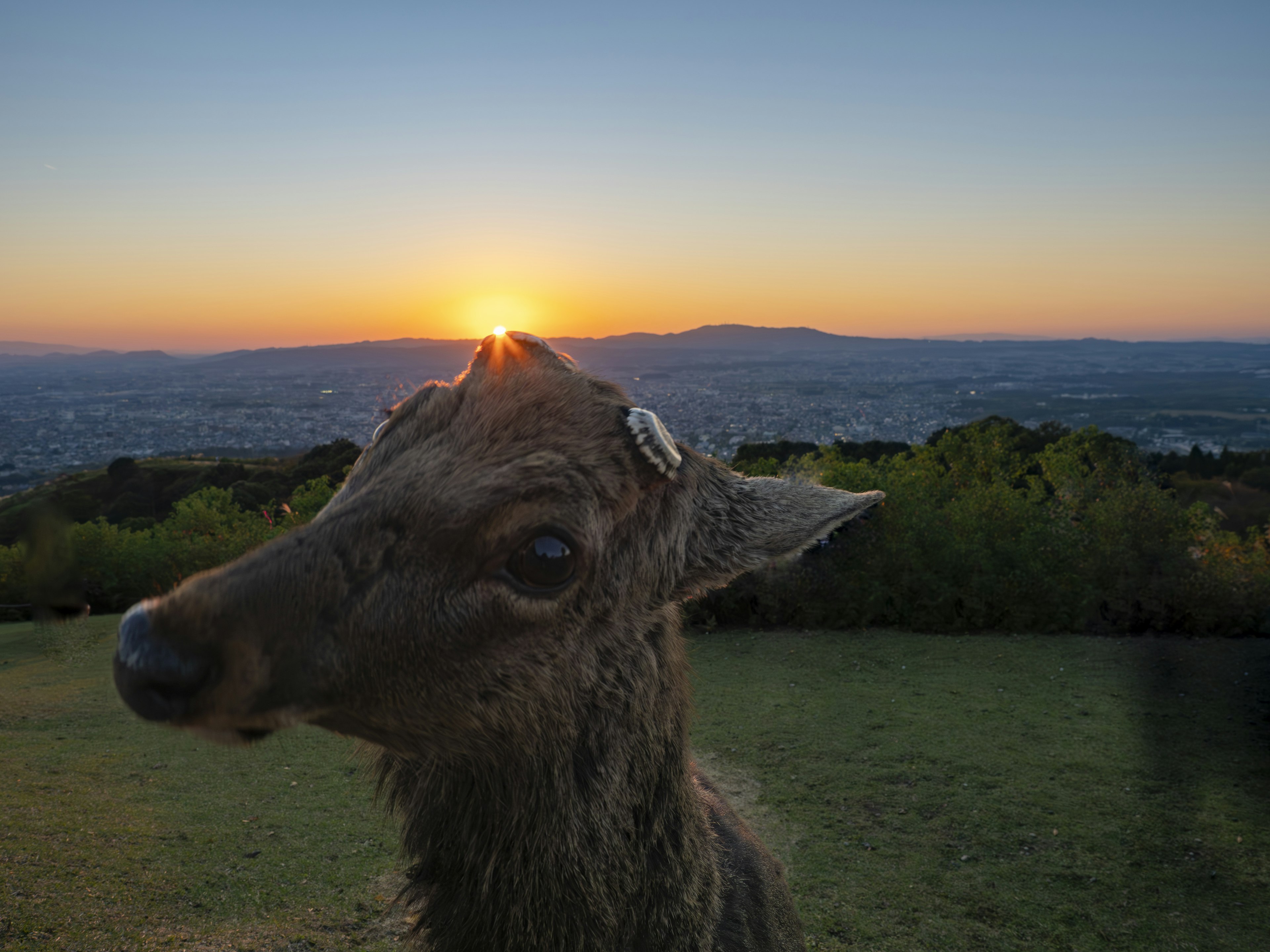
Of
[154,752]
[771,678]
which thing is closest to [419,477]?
[154,752]

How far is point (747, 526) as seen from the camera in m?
2.31

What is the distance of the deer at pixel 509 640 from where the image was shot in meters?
1.52

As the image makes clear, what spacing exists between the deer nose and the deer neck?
2.42 feet

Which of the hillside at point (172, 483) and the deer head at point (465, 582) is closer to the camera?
the deer head at point (465, 582)

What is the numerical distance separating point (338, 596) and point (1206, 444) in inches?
2065

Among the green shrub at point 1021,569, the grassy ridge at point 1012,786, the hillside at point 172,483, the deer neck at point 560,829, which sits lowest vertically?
the grassy ridge at point 1012,786

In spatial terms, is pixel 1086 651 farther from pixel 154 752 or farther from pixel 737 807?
pixel 154 752

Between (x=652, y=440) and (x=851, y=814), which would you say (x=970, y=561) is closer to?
(x=851, y=814)

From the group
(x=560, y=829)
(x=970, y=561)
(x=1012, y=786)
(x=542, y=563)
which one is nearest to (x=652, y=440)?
(x=542, y=563)

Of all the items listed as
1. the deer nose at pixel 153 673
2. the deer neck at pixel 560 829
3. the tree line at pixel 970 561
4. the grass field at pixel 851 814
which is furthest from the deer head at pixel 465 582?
the tree line at pixel 970 561

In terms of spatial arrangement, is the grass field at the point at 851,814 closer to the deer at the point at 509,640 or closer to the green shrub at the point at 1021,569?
the deer at the point at 509,640

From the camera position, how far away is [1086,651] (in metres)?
15.1

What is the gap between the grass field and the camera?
19.7 ft

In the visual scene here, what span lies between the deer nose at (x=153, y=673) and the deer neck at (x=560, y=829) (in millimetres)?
739
